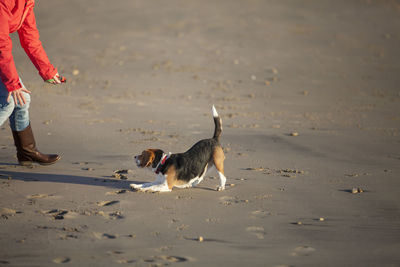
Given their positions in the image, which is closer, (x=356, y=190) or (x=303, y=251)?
(x=303, y=251)

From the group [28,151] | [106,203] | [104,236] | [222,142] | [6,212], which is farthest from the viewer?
[222,142]

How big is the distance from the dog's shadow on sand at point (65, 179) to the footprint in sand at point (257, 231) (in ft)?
5.41

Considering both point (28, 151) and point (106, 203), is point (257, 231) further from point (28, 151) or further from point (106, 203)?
point (28, 151)

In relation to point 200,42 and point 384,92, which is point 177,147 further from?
point 200,42

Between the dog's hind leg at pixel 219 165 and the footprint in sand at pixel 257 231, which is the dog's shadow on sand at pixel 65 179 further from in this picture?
the footprint in sand at pixel 257 231

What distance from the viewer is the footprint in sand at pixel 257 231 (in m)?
4.70

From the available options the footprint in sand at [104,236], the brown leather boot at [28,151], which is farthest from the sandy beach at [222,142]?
the brown leather boot at [28,151]

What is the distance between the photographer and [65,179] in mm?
6188

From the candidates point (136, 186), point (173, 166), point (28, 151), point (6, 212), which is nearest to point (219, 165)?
point (173, 166)

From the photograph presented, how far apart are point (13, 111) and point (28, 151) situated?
1.65ft

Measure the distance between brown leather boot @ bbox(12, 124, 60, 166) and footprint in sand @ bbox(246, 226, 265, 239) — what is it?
2851 mm

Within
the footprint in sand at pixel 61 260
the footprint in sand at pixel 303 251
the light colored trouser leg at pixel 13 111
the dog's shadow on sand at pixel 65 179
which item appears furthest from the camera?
the dog's shadow on sand at pixel 65 179

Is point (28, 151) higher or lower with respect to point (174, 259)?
higher

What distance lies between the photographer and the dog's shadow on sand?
6.04 m
